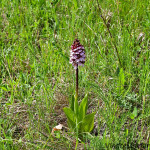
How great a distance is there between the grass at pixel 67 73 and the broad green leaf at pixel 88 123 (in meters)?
0.06

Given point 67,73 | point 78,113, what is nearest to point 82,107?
point 78,113

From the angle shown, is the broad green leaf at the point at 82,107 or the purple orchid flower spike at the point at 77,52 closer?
the purple orchid flower spike at the point at 77,52

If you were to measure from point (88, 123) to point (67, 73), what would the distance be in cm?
68

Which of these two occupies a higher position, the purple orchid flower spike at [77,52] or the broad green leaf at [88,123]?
the purple orchid flower spike at [77,52]

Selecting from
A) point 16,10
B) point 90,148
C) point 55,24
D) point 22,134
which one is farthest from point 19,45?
point 90,148

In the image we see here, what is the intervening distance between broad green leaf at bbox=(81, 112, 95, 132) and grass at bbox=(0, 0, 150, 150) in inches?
2.3

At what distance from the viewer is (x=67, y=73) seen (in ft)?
7.41

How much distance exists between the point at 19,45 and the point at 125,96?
1424 mm

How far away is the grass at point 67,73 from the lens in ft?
5.61

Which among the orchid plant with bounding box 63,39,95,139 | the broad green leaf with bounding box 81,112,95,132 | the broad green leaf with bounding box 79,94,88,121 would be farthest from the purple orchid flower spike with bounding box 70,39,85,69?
the broad green leaf with bounding box 81,112,95,132

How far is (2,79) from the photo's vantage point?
2330 mm

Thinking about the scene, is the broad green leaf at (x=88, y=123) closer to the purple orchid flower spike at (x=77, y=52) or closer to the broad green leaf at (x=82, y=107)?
the broad green leaf at (x=82, y=107)

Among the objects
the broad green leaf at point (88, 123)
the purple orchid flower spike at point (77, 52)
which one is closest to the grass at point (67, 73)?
the broad green leaf at point (88, 123)

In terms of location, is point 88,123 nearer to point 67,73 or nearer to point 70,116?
point 70,116
